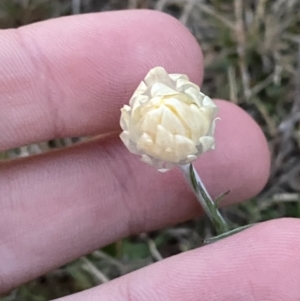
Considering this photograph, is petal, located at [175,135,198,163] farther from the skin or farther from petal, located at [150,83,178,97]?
the skin

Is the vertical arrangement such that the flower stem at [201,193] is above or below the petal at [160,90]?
below

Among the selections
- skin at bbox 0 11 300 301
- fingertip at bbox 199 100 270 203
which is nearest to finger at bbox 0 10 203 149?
skin at bbox 0 11 300 301

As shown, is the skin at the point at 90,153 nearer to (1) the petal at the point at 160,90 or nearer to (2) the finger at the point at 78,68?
(2) the finger at the point at 78,68

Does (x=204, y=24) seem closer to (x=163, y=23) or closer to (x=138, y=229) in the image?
(x=163, y=23)

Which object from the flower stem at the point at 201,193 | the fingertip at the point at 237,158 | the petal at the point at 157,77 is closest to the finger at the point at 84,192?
the fingertip at the point at 237,158

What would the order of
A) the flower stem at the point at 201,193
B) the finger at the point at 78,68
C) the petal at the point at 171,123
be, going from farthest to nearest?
the finger at the point at 78,68 < the flower stem at the point at 201,193 < the petal at the point at 171,123

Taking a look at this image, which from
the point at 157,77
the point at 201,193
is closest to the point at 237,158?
the point at 201,193

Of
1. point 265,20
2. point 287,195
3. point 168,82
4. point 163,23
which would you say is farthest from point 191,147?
point 265,20

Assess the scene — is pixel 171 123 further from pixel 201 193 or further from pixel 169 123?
pixel 201 193
